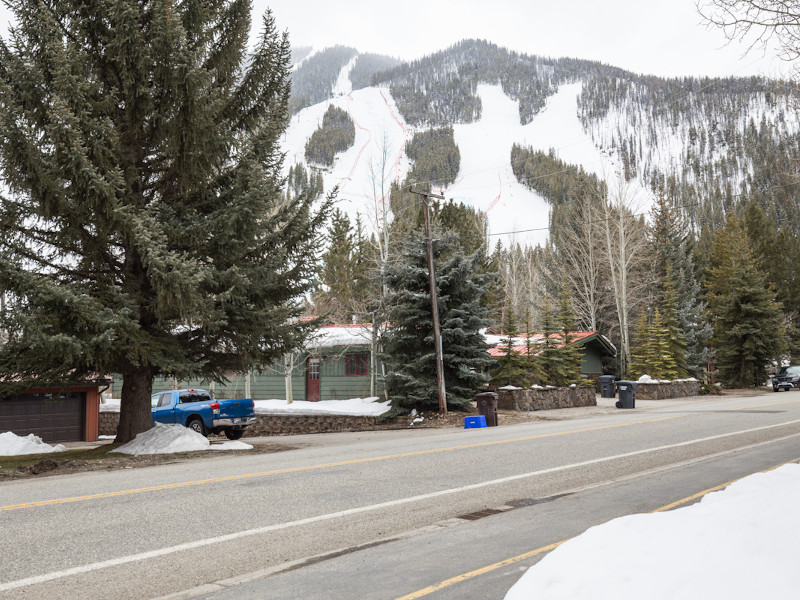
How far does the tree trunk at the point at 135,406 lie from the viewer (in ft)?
51.8

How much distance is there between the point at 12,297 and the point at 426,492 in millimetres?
10402

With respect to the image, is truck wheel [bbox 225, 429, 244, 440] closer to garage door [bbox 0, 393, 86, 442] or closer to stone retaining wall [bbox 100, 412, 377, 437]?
stone retaining wall [bbox 100, 412, 377, 437]

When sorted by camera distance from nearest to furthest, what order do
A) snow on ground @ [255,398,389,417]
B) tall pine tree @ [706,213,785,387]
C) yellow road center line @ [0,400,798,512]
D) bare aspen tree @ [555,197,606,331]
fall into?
yellow road center line @ [0,400,798,512]
snow on ground @ [255,398,389,417]
tall pine tree @ [706,213,785,387]
bare aspen tree @ [555,197,606,331]

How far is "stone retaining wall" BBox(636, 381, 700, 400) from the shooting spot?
35.7 m

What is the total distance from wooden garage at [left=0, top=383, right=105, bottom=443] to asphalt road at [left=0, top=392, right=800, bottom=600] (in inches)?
564

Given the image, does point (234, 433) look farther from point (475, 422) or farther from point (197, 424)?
point (475, 422)

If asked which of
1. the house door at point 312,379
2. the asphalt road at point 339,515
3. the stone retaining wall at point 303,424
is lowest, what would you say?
the stone retaining wall at point 303,424

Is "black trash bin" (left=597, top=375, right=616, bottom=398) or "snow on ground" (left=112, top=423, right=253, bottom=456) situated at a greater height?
"black trash bin" (left=597, top=375, right=616, bottom=398)

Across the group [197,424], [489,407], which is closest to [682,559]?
[489,407]

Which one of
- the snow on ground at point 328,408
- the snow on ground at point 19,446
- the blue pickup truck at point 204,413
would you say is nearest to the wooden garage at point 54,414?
the blue pickup truck at point 204,413

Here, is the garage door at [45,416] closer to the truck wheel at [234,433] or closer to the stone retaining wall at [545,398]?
the truck wheel at [234,433]

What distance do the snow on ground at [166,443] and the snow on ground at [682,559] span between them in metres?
11.3

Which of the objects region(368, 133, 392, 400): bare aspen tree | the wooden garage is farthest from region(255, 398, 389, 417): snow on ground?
the wooden garage

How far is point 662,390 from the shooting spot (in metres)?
36.0
